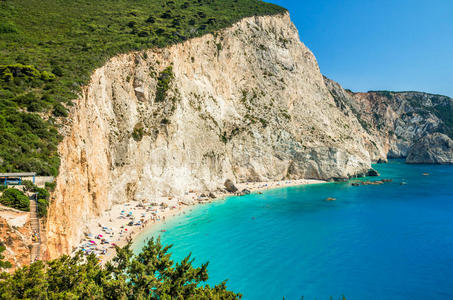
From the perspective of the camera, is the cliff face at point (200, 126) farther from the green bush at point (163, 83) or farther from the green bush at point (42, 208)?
the green bush at point (42, 208)

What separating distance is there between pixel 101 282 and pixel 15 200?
724 cm

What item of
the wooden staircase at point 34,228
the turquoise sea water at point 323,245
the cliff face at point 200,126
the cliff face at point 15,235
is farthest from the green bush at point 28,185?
the turquoise sea water at point 323,245

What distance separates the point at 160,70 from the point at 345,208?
42.6 m

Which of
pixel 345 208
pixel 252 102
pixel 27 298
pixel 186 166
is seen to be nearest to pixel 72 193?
pixel 27 298

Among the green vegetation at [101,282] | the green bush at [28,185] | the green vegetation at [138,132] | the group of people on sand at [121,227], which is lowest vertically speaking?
the group of people on sand at [121,227]

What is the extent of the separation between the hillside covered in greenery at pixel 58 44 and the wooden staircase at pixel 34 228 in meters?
3.84

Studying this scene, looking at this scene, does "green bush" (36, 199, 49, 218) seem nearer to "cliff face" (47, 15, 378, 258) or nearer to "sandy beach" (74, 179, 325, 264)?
"cliff face" (47, 15, 378, 258)

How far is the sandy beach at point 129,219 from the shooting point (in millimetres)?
24812

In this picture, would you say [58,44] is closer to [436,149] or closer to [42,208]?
[42,208]

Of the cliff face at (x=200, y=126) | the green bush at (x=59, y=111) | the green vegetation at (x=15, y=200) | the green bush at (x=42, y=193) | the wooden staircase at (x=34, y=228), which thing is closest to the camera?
the wooden staircase at (x=34, y=228)

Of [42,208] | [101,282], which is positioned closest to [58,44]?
[42,208]

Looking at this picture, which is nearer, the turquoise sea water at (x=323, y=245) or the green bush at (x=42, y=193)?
the green bush at (x=42, y=193)

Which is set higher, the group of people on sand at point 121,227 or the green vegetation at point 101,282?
the green vegetation at point 101,282

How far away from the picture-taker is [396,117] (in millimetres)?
143750
